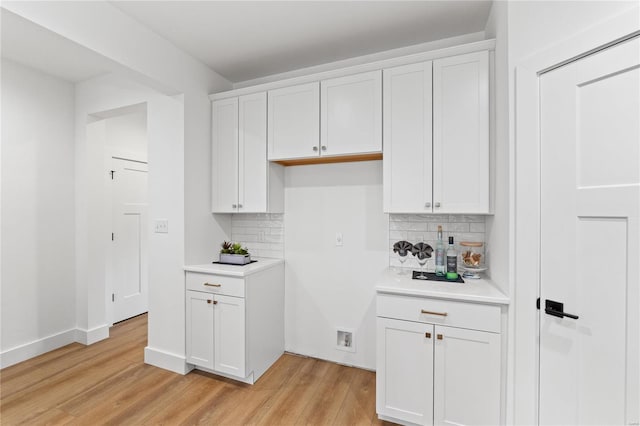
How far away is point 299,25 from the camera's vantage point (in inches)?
84.6

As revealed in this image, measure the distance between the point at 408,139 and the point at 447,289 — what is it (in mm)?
1033

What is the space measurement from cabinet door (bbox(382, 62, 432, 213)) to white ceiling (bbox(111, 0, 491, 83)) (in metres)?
0.37

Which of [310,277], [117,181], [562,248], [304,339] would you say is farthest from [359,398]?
[117,181]

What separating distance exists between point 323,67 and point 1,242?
324cm

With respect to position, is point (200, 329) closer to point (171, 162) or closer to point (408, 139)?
point (171, 162)

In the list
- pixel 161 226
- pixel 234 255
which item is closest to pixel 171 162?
pixel 161 226

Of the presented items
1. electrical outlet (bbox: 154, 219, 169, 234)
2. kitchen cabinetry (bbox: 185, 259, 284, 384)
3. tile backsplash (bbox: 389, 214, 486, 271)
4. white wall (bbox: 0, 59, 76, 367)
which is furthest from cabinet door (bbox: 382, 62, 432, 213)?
white wall (bbox: 0, 59, 76, 367)

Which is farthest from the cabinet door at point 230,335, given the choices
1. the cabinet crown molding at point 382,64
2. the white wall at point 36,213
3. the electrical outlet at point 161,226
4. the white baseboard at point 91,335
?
the white wall at point 36,213

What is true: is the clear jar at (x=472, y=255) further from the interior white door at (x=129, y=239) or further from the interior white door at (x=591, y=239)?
the interior white door at (x=129, y=239)

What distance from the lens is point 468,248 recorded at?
2.23 m

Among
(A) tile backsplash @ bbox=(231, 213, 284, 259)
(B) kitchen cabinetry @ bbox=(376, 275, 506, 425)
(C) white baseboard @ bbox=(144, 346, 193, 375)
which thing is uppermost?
(A) tile backsplash @ bbox=(231, 213, 284, 259)

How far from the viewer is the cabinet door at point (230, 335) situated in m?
2.28

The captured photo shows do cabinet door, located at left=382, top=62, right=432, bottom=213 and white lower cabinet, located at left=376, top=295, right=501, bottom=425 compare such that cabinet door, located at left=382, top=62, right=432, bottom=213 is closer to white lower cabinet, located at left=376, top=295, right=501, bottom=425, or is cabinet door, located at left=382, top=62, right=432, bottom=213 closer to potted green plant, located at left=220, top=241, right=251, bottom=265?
white lower cabinet, located at left=376, top=295, right=501, bottom=425

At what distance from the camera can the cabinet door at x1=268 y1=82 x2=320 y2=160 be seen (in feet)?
7.71
